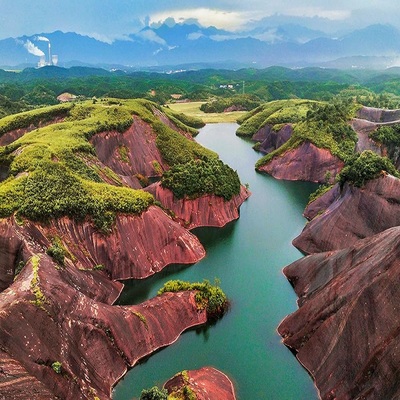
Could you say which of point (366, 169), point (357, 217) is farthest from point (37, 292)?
point (366, 169)

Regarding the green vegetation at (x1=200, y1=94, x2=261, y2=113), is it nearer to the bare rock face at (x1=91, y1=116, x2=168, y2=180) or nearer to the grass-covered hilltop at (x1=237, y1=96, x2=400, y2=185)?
the grass-covered hilltop at (x1=237, y1=96, x2=400, y2=185)

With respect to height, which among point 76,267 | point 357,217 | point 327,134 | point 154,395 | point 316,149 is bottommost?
point 154,395

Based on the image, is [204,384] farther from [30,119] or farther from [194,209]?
[30,119]

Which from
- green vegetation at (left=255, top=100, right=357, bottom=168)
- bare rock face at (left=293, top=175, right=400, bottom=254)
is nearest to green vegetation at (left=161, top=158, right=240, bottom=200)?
bare rock face at (left=293, top=175, right=400, bottom=254)

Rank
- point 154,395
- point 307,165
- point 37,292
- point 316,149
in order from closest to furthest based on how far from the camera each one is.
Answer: point 154,395
point 37,292
point 307,165
point 316,149

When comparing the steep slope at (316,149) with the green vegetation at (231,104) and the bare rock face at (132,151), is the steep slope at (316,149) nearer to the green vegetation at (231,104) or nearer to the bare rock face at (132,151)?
the bare rock face at (132,151)

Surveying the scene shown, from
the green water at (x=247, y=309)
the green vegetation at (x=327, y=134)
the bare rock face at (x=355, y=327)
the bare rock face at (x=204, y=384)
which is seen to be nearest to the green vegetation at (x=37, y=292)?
the green water at (x=247, y=309)

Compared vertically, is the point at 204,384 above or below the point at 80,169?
below

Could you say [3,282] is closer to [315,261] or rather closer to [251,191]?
[315,261]
